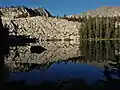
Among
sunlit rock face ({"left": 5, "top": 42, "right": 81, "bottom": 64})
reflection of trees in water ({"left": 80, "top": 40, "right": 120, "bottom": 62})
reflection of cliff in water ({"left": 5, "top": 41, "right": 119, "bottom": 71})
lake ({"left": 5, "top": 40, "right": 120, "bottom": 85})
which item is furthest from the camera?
reflection of trees in water ({"left": 80, "top": 40, "right": 120, "bottom": 62})

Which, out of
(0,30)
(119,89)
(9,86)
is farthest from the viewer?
(0,30)

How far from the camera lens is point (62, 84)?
30375mm

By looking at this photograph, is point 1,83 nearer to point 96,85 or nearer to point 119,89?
point 96,85

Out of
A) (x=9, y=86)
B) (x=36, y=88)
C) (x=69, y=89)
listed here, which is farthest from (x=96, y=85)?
(x=9, y=86)

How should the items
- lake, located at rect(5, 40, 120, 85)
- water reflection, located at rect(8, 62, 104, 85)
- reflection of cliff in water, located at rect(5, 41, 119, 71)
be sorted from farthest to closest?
reflection of cliff in water, located at rect(5, 41, 119, 71) < lake, located at rect(5, 40, 120, 85) < water reflection, located at rect(8, 62, 104, 85)

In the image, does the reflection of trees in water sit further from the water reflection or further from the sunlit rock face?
the water reflection

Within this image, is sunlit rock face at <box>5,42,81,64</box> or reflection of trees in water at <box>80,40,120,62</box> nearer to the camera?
sunlit rock face at <box>5,42,81,64</box>

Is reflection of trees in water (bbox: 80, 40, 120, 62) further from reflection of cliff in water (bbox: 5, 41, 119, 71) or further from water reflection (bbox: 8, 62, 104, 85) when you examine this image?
water reflection (bbox: 8, 62, 104, 85)

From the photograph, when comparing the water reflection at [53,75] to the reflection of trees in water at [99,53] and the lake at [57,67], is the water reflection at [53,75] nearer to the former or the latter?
the lake at [57,67]

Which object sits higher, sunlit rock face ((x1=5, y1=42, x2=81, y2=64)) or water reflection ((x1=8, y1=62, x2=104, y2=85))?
sunlit rock face ((x1=5, y1=42, x2=81, y2=64))

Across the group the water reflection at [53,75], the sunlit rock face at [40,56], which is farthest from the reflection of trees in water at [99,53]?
the water reflection at [53,75]

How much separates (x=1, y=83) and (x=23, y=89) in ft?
14.4

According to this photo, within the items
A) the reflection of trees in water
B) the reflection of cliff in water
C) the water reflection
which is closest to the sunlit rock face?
the reflection of cliff in water

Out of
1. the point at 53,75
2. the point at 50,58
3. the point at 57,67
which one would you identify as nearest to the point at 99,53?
the point at 50,58
